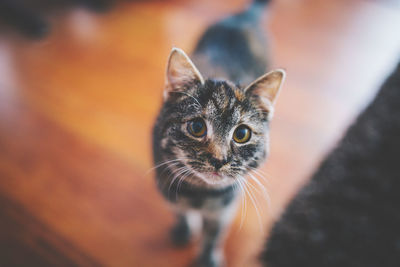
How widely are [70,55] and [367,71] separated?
5.78 ft

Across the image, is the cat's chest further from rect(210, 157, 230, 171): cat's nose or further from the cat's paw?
the cat's paw

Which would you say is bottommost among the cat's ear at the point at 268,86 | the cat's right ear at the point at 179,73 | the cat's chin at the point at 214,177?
the cat's chin at the point at 214,177

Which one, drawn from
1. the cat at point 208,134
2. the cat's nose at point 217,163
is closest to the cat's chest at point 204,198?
the cat at point 208,134

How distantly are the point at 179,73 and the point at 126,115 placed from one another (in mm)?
755

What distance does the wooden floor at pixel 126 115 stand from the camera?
1010mm

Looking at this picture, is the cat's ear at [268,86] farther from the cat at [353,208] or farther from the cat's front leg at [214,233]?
the cat at [353,208]

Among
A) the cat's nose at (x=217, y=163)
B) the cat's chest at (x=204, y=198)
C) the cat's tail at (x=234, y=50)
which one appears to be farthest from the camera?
the cat's tail at (x=234, y=50)

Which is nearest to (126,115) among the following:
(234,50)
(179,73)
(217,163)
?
(234,50)

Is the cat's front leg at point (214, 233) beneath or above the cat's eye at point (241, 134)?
beneath

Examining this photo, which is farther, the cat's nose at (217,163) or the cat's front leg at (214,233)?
the cat's front leg at (214,233)

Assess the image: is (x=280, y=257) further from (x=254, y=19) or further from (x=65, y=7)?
(x=65, y=7)

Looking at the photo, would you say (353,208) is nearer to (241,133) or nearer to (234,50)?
(241,133)

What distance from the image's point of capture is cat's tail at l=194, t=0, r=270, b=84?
3.04 feet

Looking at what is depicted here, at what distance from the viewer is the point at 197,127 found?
0.63 metres
